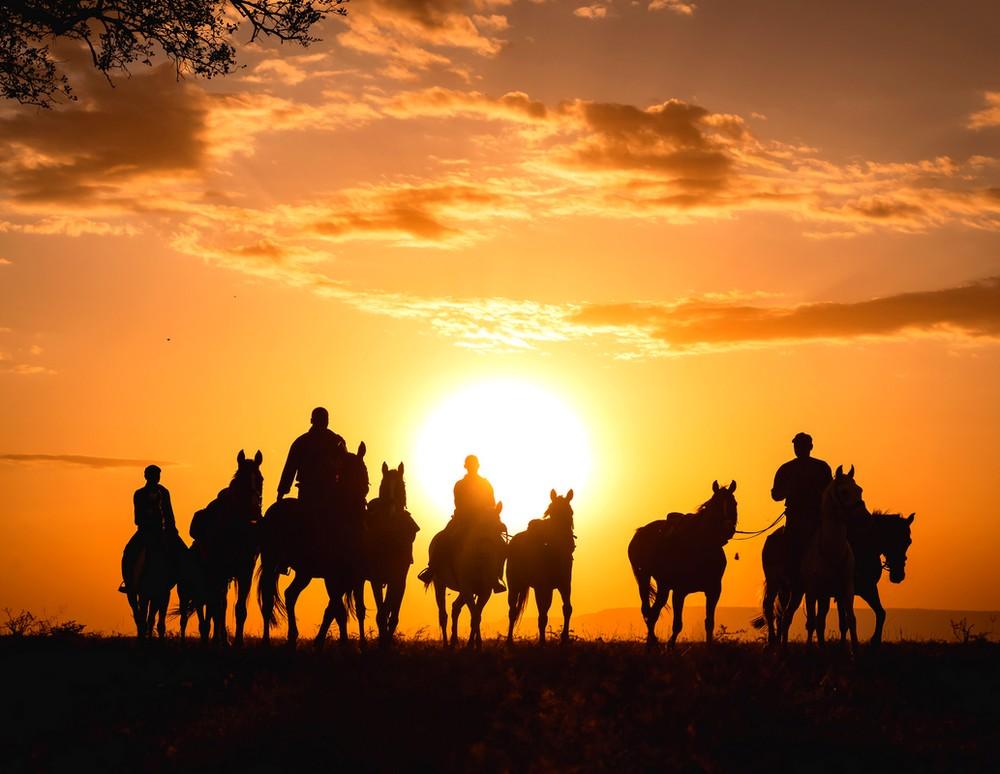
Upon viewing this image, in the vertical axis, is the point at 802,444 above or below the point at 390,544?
above

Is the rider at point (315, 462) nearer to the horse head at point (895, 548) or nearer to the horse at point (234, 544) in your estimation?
the horse at point (234, 544)

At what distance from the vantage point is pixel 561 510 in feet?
79.4

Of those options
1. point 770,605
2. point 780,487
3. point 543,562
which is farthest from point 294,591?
point 770,605

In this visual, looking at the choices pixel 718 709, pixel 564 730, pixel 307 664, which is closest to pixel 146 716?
pixel 307 664

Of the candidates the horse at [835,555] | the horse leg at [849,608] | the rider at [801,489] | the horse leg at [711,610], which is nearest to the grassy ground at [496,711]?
the horse leg at [849,608]

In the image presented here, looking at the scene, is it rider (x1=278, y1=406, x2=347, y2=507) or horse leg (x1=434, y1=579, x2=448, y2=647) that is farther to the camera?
horse leg (x1=434, y1=579, x2=448, y2=647)

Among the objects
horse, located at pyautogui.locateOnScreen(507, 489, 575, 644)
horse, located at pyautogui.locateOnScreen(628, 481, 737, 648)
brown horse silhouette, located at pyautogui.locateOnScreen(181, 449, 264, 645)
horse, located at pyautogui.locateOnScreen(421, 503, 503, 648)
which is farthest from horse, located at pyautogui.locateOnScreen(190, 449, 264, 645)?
horse, located at pyautogui.locateOnScreen(628, 481, 737, 648)

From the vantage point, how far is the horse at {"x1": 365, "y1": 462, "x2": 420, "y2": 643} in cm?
2184

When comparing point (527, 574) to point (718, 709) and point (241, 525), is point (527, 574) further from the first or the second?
point (718, 709)

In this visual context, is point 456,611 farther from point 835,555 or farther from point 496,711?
point 496,711

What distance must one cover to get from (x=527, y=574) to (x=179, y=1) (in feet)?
41.8

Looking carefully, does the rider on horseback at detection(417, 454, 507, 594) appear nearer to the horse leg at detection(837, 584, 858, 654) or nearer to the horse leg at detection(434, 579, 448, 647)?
the horse leg at detection(434, 579, 448, 647)

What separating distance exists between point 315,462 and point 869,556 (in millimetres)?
11023

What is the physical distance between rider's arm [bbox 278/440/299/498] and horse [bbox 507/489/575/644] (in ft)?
18.8
